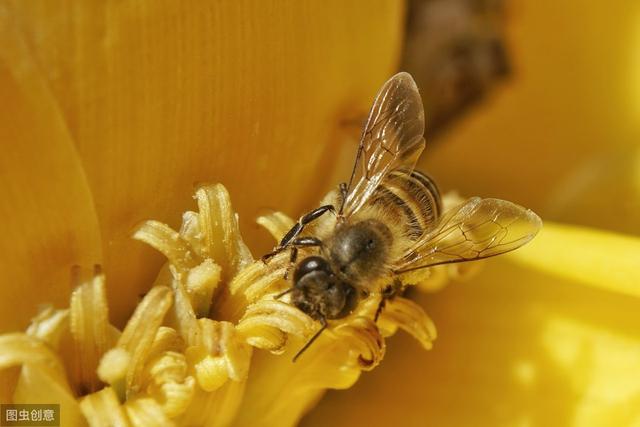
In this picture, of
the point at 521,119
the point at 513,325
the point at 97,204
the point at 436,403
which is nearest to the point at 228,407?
the point at 97,204

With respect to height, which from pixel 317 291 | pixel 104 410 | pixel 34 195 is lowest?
pixel 104 410

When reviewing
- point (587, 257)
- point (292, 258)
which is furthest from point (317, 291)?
point (587, 257)

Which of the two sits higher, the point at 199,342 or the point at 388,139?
the point at 388,139

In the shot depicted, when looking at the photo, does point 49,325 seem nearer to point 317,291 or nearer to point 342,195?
point 317,291

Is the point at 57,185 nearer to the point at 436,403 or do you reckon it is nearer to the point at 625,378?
the point at 436,403

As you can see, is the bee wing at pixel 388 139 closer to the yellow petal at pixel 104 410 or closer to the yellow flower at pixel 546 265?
the yellow flower at pixel 546 265

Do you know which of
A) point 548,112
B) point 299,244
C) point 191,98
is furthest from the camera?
point 548,112

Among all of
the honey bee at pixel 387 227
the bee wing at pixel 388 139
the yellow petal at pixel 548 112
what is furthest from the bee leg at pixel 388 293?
the yellow petal at pixel 548 112
